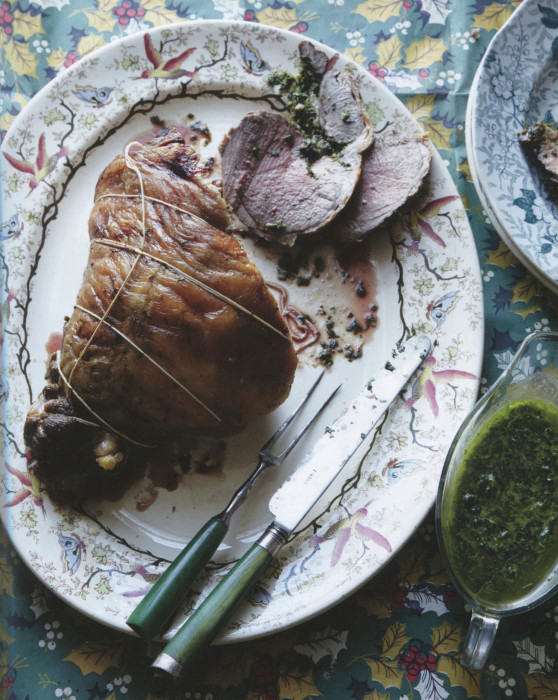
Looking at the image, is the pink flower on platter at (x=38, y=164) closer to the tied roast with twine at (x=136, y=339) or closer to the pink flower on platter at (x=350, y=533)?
the tied roast with twine at (x=136, y=339)

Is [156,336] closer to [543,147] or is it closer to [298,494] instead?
[298,494]

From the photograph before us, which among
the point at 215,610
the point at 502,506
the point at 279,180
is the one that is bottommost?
the point at 215,610

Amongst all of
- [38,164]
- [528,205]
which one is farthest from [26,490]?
[528,205]

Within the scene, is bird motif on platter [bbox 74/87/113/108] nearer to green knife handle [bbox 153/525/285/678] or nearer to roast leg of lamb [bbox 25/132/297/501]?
roast leg of lamb [bbox 25/132/297/501]

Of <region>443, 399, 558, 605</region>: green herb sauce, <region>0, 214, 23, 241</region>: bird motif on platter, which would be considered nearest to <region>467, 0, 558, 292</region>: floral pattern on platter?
<region>443, 399, 558, 605</region>: green herb sauce

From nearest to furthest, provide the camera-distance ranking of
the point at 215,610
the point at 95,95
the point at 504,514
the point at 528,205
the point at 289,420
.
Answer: the point at 215,610 < the point at 504,514 < the point at 289,420 < the point at 528,205 < the point at 95,95

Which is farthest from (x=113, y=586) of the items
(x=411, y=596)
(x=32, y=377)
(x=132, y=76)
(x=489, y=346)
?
(x=132, y=76)

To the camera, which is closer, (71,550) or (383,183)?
(71,550)
